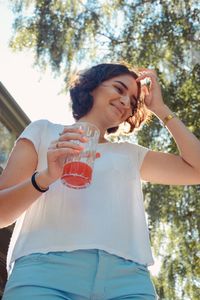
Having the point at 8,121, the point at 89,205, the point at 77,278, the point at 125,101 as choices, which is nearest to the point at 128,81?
the point at 125,101

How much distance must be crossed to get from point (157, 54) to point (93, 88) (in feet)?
22.0

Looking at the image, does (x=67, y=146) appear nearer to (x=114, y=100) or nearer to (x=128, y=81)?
(x=114, y=100)

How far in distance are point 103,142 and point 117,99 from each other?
0.46ft

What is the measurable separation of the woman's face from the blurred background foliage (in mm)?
5712

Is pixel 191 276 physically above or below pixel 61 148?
below

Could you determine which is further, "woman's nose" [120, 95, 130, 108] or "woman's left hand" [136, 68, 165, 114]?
"woman's left hand" [136, 68, 165, 114]

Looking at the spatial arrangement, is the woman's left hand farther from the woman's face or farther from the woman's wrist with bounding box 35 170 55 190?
the woman's wrist with bounding box 35 170 55 190

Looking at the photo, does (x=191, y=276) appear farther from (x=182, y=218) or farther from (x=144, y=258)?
(x=144, y=258)

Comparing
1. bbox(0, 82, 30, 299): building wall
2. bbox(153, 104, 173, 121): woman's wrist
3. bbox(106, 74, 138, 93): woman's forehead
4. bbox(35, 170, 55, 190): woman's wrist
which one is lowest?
bbox(35, 170, 55, 190): woman's wrist

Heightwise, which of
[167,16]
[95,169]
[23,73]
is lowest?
[95,169]

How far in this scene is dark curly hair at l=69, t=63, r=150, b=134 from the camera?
71.6 inches

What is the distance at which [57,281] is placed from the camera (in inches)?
53.2

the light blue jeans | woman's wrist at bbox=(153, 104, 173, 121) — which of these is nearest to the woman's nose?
woman's wrist at bbox=(153, 104, 173, 121)

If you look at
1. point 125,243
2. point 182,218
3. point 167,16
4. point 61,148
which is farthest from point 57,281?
→ point 167,16
